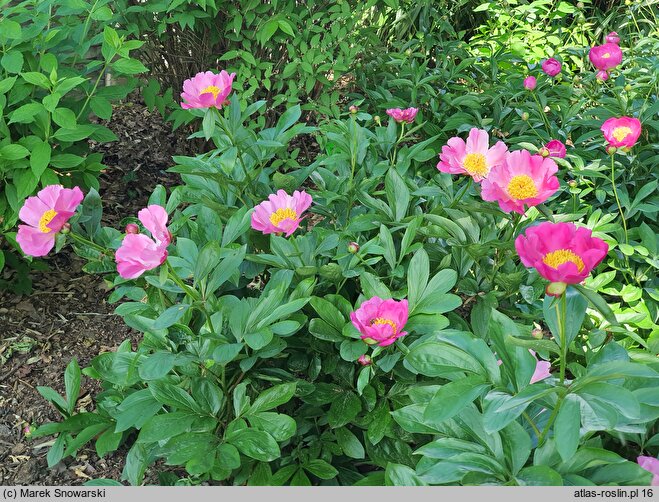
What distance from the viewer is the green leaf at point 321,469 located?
154 cm

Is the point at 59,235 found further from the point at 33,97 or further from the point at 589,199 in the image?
the point at 589,199

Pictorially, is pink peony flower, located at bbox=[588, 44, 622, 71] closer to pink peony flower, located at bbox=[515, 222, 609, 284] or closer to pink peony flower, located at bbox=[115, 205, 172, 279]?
pink peony flower, located at bbox=[515, 222, 609, 284]

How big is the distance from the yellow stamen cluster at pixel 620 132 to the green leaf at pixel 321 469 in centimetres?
123

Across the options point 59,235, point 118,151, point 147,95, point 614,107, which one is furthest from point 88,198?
point 614,107

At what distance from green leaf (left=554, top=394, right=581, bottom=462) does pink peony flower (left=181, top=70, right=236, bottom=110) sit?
3.73 ft

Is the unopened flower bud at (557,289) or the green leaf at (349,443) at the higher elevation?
the unopened flower bud at (557,289)

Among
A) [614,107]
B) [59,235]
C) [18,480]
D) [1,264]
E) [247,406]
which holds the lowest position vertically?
[18,480]

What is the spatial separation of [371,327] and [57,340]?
4.72ft

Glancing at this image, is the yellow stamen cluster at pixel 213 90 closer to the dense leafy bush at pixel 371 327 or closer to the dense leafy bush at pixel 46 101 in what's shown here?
the dense leafy bush at pixel 371 327

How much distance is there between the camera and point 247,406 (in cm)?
153

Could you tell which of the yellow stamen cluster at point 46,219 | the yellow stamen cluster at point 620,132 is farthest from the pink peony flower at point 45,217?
the yellow stamen cluster at point 620,132

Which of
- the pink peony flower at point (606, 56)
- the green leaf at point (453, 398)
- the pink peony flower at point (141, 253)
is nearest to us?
the green leaf at point (453, 398)

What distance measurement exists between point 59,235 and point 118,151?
194cm

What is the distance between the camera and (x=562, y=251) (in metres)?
1.06
